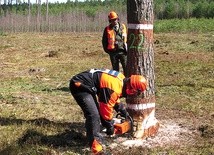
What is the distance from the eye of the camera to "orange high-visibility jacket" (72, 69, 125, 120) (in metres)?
5.14

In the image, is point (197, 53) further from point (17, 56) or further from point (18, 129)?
point (18, 129)

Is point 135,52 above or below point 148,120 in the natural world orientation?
above

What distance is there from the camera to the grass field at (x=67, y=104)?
5.78m

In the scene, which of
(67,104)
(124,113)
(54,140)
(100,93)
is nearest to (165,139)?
(124,113)

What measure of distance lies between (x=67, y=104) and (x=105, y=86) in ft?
11.6

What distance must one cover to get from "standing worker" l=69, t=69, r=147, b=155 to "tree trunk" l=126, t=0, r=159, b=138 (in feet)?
2.57

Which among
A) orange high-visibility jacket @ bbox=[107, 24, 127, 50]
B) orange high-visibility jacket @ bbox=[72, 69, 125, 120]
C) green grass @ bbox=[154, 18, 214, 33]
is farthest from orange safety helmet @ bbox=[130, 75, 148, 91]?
green grass @ bbox=[154, 18, 214, 33]

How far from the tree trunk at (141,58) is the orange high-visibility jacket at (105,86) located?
92cm

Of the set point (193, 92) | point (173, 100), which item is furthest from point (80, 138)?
point (193, 92)

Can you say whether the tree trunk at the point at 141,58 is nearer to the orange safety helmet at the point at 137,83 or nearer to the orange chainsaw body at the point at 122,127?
the orange chainsaw body at the point at 122,127

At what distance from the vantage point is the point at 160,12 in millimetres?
49750

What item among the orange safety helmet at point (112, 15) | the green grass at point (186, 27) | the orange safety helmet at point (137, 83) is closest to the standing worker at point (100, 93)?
the orange safety helmet at point (137, 83)

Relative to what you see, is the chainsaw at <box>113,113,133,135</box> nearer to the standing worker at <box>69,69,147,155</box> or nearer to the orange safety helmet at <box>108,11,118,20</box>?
the standing worker at <box>69,69,147,155</box>

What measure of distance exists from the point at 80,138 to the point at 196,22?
109 feet
